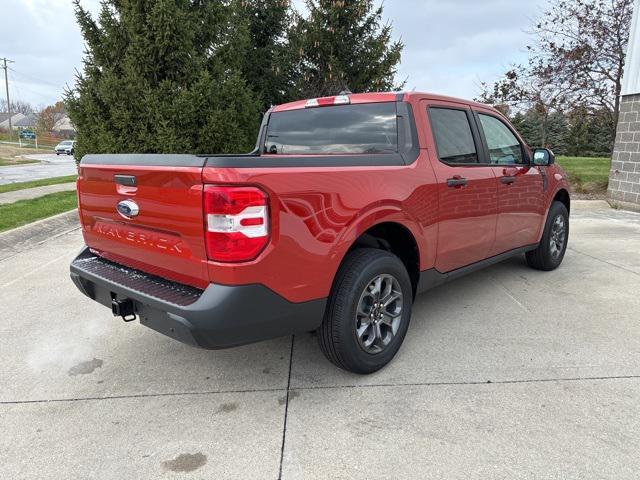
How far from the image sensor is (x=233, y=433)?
2.45m

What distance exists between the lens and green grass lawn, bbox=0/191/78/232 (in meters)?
7.98

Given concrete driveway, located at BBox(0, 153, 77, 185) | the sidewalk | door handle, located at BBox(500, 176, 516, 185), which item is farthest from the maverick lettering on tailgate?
concrete driveway, located at BBox(0, 153, 77, 185)

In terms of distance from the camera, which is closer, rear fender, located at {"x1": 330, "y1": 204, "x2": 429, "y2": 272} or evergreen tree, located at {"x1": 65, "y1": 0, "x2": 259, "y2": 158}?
rear fender, located at {"x1": 330, "y1": 204, "x2": 429, "y2": 272}

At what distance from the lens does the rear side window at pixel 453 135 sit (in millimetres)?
3496

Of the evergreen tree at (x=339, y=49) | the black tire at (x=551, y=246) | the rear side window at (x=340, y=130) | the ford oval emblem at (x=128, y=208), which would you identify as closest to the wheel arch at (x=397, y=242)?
the rear side window at (x=340, y=130)

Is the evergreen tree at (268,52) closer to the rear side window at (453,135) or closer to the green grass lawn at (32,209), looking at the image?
the green grass lawn at (32,209)

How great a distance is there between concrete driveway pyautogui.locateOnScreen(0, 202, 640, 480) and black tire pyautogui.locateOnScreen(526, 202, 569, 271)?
2.93 feet

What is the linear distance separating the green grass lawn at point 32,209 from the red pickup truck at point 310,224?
19.1 feet

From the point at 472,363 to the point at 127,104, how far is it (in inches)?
307

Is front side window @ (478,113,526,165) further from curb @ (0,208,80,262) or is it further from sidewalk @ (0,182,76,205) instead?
sidewalk @ (0,182,76,205)

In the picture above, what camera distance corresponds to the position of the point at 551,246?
17.0 feet

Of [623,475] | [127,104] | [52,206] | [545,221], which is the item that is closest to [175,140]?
[127,104]

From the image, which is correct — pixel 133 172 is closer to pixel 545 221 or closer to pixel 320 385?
pixel 320 385

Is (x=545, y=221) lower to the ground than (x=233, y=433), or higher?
higher
